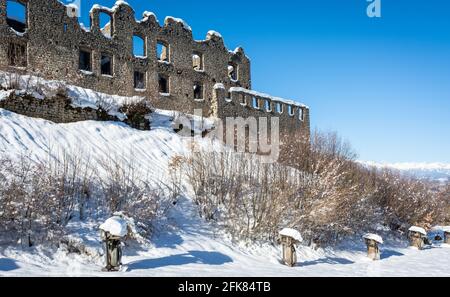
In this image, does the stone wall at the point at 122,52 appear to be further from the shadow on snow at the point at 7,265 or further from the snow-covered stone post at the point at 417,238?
the snow-covered stone post at the point at 417,238

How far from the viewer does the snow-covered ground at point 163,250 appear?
8266 mm

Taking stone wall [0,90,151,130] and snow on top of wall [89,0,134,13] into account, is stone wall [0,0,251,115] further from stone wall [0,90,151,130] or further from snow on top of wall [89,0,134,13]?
stone wall [0,90,151,130]

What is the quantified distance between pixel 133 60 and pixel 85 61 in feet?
8.42

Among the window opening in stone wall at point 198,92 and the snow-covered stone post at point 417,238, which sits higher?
the window opening in stone wall at point 198,92

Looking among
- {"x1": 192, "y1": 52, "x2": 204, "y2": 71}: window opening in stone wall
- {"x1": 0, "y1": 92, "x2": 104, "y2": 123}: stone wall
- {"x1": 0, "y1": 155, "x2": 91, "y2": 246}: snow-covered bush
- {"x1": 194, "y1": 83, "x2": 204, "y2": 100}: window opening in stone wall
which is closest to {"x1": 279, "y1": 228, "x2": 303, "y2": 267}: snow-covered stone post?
{"x1": 0, "y1": 155, "x2": 91, "y2": 246}: snow-covered bush

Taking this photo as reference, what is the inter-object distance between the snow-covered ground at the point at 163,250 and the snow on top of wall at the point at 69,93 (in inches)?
36.9

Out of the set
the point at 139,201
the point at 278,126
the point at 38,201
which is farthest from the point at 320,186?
the point at 278,126

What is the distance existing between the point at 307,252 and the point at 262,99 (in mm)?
14715

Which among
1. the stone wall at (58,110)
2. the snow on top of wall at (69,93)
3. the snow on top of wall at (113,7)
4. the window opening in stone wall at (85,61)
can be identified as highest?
the snow on top of wall at (113,7)

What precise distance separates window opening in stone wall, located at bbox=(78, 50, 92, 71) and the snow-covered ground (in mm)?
6407

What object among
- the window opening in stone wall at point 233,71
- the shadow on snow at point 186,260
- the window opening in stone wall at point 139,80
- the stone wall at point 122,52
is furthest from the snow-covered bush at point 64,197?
the window opening in stone wall at point 233,71

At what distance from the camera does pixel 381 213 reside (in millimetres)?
18438

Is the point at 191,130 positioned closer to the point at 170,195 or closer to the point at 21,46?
the point at 170,195

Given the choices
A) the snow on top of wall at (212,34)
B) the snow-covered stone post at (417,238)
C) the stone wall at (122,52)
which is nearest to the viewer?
the snow-covered stone post at (417,238)
